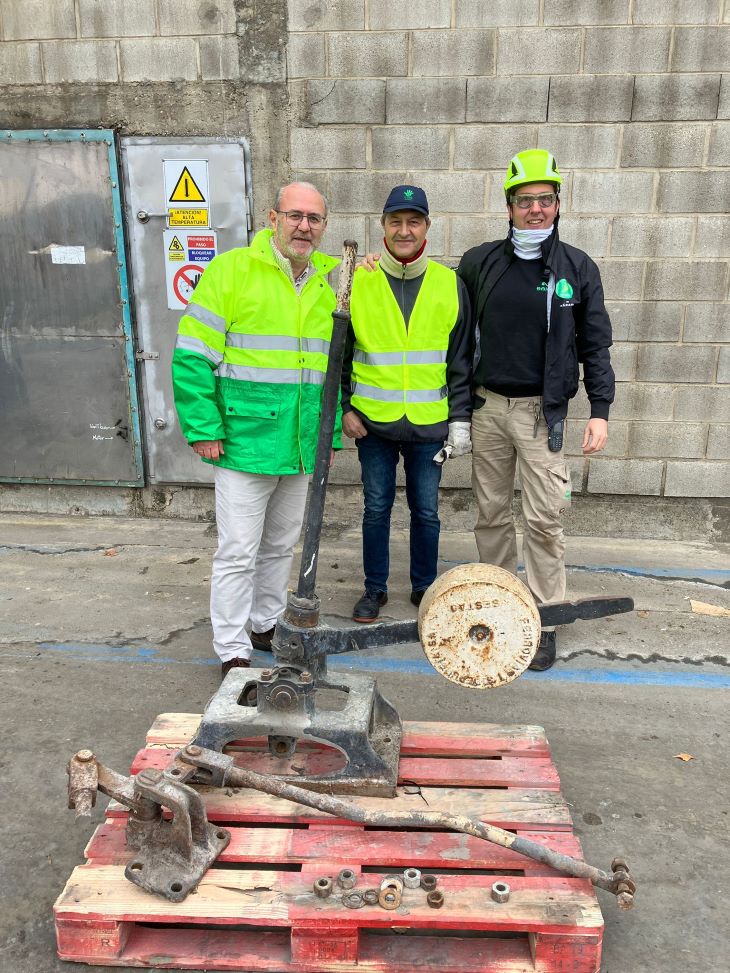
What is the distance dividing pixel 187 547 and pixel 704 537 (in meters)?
3.46

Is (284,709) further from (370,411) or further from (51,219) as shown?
(51,219)

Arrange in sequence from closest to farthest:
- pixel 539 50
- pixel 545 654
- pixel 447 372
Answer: pixel 545 654 < pixel 447 372 < pixel 539 50

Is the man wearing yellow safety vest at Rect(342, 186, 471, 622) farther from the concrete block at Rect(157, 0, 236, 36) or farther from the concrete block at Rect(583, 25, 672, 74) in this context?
the concrete block at Rect(157, 0, 236, 36)

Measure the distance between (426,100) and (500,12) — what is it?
2.11 ft

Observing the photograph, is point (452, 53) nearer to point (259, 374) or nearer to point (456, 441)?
point (456, 441)

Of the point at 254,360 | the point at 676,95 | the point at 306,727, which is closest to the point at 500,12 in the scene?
the point at 676,95

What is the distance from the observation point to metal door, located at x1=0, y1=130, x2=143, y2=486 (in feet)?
17.4

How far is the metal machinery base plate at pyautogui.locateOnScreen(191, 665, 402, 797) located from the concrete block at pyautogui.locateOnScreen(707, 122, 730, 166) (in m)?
4.04

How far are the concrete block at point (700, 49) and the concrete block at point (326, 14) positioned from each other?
1.88 metres

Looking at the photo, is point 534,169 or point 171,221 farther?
point 171,221

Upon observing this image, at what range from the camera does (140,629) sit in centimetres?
424

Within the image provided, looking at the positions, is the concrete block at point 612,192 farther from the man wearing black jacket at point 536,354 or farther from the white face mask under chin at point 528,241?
the white face mask under chin at point 528,241

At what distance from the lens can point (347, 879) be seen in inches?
88.1

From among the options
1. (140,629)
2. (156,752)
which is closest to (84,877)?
(156,752)
